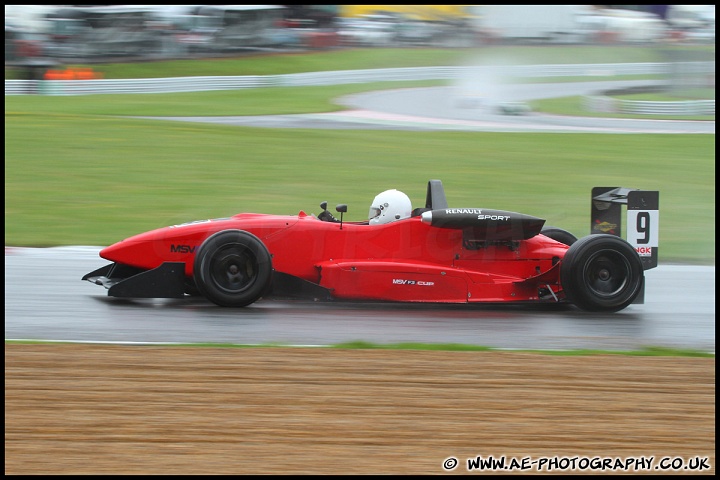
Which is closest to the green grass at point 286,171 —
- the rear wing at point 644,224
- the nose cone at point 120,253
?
the rear wing at point 644,224

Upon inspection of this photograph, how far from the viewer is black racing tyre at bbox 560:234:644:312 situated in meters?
7.80

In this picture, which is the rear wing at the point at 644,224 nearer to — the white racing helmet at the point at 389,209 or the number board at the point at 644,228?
the number board at the point at 644,228

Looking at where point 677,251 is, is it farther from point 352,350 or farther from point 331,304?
point 352,350

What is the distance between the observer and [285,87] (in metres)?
28.1

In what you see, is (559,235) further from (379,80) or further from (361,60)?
(361,60)

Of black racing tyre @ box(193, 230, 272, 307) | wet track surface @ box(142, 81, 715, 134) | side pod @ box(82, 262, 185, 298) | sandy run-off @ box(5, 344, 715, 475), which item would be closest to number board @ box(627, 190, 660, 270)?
sandy run-off @ box(5, 344, 715, 475)

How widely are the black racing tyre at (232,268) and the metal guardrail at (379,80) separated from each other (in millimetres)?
18895

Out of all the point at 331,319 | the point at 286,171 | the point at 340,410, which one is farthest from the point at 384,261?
the point at 286,171

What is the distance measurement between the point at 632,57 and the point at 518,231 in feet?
77.8

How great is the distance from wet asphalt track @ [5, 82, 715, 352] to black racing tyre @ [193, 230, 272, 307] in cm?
16

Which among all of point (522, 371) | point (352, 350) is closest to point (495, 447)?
point (522, 371)

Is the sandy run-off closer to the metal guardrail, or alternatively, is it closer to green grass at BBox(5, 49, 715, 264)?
green grass at BBox(5, 49, 715, 264)

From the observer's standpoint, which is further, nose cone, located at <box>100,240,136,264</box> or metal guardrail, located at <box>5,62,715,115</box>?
metal guardrail, located at <box>5,62,715,115</box>

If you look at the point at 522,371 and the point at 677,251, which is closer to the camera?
the point at 522,371
